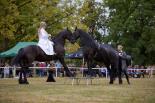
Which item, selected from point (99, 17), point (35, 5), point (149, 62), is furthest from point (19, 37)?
point (99, 17)

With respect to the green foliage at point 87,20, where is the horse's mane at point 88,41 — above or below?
below

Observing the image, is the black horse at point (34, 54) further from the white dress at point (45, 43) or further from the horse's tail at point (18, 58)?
the white dress at point (45, 43)

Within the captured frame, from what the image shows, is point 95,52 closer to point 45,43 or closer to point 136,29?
point 45,43

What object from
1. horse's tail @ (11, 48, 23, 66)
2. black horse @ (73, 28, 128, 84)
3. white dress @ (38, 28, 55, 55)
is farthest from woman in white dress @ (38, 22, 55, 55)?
black horse @ (73, 28, 128, 84)

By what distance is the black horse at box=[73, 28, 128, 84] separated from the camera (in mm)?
23384

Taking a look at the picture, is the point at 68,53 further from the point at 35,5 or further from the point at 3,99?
the point at 3,99

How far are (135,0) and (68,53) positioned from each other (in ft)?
67.4

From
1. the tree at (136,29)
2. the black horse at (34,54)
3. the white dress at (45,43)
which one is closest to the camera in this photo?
the white dress at (45,43)

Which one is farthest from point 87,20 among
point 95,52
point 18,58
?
point 18,58

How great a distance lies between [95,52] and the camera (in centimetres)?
2358

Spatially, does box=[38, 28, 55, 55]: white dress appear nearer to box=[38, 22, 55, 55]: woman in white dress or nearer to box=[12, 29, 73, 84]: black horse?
box=[38, 22, 55, 55]: woman in white dress

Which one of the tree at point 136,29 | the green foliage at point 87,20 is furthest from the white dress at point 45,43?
the tree at point 136,29

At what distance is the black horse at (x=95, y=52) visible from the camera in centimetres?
2338

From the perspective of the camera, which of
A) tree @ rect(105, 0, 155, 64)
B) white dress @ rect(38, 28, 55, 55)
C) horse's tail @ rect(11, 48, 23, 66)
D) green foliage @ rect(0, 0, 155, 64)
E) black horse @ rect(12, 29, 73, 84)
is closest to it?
white dress @ rect(38, 28, 55, 55)
